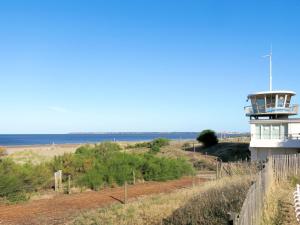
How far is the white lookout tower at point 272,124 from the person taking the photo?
118ft

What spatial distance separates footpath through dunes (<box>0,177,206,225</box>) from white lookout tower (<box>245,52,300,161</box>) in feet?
57.5

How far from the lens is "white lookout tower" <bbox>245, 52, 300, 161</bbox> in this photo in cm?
3584

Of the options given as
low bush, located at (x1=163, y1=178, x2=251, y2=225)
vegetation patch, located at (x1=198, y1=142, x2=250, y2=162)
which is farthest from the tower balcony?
low bush, located at (x1=163, y1=178, x2=251, y2=225)

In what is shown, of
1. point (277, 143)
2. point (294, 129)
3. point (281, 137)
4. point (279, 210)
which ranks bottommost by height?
point (279, 210)

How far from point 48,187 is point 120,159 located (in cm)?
543

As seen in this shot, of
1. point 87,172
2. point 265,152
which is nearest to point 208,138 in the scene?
point 265,152

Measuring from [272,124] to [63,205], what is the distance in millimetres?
26110

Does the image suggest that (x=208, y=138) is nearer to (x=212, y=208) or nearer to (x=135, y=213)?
(x=135, y=213)

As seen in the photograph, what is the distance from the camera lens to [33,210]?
1505 cm

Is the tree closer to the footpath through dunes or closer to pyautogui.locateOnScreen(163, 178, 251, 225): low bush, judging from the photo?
the footpath through dunes

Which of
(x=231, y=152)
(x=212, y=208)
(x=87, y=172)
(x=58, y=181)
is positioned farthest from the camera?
(x=231, y=152)

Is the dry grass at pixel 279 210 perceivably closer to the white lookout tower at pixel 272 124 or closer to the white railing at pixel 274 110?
the white lookout tower at pixel 272 124

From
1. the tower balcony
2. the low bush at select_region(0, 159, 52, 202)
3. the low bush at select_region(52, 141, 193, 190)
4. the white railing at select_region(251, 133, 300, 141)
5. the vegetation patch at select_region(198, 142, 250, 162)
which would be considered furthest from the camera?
the vegetation patch at select_region(198, 142, 250, 162)

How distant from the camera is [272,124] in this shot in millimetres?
37031
